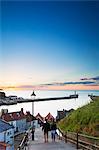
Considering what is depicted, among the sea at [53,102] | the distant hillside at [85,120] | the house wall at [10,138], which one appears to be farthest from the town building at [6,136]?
the distant hillside at [85,120]

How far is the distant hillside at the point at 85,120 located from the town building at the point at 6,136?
2.67 feet

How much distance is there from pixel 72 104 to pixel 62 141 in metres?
1.11

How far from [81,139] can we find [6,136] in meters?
1.19

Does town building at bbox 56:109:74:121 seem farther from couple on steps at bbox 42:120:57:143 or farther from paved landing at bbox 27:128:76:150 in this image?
paved landing at bbox 27:128:76:150

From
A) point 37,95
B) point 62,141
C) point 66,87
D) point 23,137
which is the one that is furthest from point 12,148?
point 62,141

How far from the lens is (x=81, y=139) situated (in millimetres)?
4484

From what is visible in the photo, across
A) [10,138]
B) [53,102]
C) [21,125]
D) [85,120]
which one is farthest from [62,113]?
[10,138]

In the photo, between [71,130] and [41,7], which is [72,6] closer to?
[41,7]

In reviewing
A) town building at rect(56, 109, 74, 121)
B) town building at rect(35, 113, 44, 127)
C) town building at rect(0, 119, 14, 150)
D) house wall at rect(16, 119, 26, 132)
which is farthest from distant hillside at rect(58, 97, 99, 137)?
town building at rect(0, 119, 14, 150)

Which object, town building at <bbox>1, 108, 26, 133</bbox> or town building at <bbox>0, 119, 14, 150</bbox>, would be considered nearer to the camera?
town building at <bbox>0, 119, 14, 150</bbox>

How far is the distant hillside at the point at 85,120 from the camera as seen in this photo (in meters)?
4.27

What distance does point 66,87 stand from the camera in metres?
3.92

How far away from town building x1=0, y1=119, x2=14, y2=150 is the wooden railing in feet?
3.14

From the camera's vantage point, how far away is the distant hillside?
4266mm
